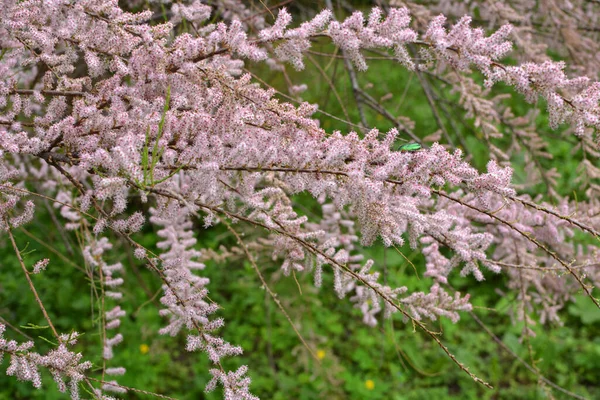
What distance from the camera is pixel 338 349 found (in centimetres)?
407

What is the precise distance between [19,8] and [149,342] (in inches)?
116

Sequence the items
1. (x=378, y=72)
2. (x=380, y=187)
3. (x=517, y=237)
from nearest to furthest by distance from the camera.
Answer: (x=380, y=187) → (x=517, y=237) → (x=378, y=72)

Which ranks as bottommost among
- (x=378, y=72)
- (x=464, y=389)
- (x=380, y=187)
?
(x=464, y=389)

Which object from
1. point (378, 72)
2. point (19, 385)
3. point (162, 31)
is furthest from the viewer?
point (378, 72)

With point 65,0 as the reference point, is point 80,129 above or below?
below

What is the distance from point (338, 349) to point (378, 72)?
338 cm

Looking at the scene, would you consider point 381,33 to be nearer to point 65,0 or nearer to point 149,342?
point 65,0

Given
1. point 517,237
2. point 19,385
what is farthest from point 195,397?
point 517,237

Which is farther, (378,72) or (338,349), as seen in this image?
(378,72)

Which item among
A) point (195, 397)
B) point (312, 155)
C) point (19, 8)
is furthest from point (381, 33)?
point (195, 397)

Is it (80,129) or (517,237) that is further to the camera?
(517,237)

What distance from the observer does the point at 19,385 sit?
329 cm

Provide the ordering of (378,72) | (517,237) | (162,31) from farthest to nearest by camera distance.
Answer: (378,72), (517,237), (162,31)

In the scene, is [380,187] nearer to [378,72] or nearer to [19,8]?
[19,8]
